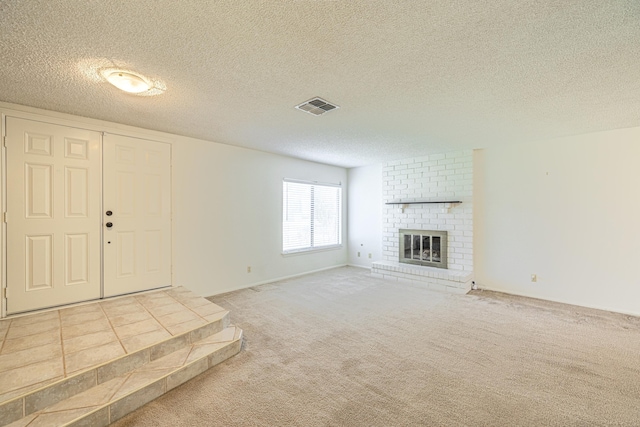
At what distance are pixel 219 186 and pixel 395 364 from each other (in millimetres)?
3627

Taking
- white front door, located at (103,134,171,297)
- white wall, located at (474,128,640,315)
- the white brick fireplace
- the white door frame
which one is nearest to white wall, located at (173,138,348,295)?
white front door, located at (103,134,171,297)

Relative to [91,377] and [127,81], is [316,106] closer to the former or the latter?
[127,81]

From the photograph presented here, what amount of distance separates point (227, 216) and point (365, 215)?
341 centimetres

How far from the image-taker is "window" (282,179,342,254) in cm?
552

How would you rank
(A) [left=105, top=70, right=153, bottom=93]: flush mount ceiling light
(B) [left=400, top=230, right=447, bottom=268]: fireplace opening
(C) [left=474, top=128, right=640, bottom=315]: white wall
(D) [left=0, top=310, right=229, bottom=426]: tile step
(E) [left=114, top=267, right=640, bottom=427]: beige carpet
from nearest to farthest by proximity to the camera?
(D) [left=0, top=310, right=229, bottom=426]: tile step → (E) [left=114, top=267, right=640, bottom=427]: beige carpet → (A) [left=105, top=70, right=153, bottom=93]: flush mount ceiling light → (C) [left=474, top=128, right=640, bottom=315]: white wall → (B) [left=400, top=230, right=447, bottom=268]: fireplace opening

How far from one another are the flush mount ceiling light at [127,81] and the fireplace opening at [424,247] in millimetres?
5018

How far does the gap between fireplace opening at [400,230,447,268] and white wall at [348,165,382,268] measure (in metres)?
0.71

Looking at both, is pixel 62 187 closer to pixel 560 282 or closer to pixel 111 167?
pixel 111 167

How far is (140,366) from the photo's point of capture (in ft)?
7.16

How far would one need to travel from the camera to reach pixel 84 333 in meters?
2.45

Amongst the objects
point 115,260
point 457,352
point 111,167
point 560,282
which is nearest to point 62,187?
point 111,167

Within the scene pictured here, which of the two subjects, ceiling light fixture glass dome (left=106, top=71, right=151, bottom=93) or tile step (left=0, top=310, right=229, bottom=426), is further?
ceiling light fixture glass dome (left=106, top=71, right=151, bottom=93)

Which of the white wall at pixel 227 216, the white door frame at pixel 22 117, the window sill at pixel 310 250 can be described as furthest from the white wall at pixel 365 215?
the white door frame at pixel 22 117

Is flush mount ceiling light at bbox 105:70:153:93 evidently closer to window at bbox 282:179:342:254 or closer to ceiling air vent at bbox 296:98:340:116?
ceiling air vent at bbox 296:98:340:116
